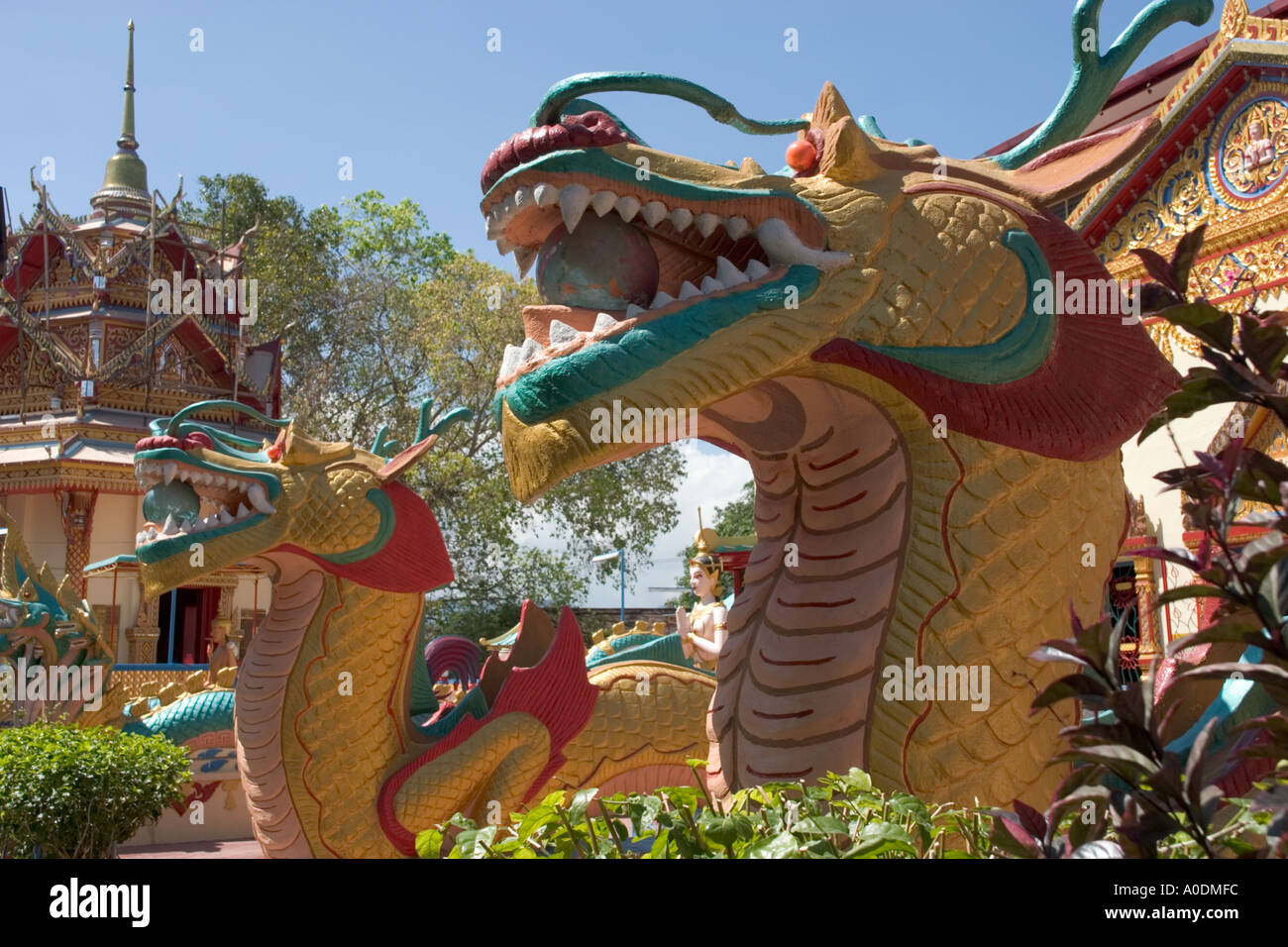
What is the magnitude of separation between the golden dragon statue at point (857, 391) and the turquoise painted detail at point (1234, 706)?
0.83 feet

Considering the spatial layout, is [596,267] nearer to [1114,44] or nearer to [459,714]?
[1114,44]

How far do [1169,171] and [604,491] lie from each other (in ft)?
36.4

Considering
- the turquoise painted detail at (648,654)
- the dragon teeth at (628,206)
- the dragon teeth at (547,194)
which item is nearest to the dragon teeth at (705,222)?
the dragon teeth at (628,206)

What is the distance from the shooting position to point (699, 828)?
1.11 m

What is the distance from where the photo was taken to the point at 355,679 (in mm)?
3732

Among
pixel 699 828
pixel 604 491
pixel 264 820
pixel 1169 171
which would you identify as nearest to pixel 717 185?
pixel 699 828

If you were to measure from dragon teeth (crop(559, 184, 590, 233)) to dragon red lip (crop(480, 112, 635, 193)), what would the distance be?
0.23 feet

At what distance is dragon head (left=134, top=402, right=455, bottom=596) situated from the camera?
367 centimetres

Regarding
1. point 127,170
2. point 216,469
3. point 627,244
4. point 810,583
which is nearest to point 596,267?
point 627,244

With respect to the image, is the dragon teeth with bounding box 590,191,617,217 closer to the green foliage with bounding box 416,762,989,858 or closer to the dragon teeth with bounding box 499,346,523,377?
the dragon teeth with bounding box 499,346,523,377

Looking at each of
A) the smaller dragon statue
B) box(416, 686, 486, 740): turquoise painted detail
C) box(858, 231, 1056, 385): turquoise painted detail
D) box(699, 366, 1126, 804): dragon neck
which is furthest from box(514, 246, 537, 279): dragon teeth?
the smaller dragon statue

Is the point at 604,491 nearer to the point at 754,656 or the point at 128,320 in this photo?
the point at 128,320
